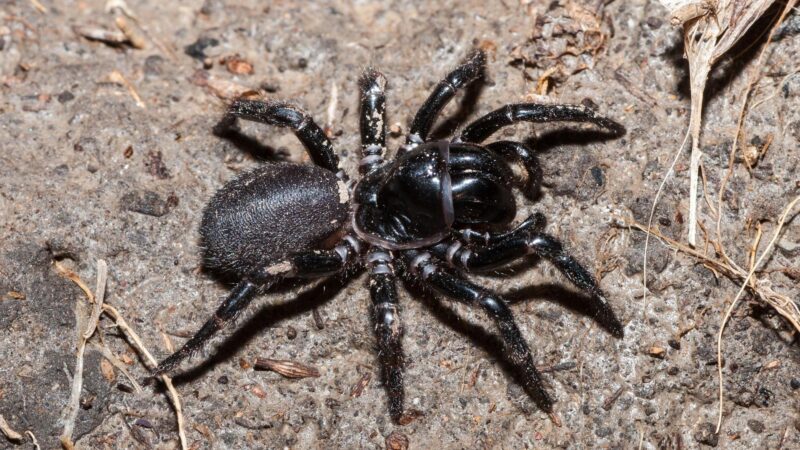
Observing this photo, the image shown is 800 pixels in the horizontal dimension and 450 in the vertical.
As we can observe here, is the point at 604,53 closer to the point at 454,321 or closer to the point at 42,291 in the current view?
the point at 454,321

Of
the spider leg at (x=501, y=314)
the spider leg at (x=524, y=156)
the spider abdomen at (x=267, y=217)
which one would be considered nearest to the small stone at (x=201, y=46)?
the spider abdomen at (x=267, y=217)

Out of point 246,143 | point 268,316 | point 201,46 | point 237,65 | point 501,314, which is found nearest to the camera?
point 501,314

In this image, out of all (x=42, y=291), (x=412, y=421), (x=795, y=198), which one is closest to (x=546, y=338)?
(x=412, y=421)

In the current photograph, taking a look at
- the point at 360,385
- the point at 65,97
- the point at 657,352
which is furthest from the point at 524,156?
the point at 65,97

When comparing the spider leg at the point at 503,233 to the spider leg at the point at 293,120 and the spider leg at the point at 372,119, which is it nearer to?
the spider leg at the point at 372,119

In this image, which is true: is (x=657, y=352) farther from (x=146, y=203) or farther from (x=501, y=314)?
(x=146, y=203)

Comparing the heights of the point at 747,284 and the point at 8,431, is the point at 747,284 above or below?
above

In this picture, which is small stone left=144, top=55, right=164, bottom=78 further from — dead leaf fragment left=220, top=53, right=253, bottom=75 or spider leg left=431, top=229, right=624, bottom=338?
spider leg left=431, top=229, right=624, bottom=338
